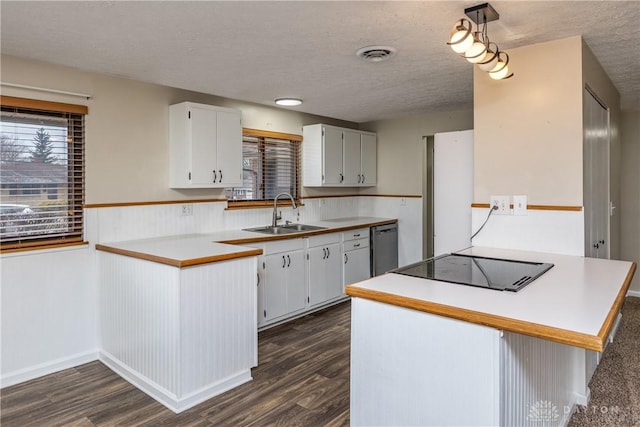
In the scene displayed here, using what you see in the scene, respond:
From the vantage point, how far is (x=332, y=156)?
4844 millimetres

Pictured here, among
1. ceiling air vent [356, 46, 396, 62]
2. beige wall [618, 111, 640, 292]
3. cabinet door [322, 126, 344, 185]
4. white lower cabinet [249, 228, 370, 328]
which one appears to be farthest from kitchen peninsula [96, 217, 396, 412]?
beige wall [618, 111, 640, 292]

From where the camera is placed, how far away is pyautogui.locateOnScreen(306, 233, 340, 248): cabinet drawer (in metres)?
4.04

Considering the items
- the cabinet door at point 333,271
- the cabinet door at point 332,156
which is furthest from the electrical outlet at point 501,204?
the cabinet door at point 332,156

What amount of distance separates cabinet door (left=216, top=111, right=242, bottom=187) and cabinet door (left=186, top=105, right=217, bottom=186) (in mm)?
65

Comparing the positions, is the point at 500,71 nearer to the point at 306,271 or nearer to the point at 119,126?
the point at 306,271

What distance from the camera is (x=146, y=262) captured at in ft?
8.57

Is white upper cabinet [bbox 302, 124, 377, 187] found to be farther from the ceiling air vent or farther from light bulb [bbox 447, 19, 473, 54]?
light bulb [bbox 447, 19, 473, 54]

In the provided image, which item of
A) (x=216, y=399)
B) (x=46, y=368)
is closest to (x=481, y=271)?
(x=216, y=399)

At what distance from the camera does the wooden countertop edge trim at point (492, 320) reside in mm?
1184

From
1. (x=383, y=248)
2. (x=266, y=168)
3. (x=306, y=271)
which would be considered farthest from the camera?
(x=383, y=248)

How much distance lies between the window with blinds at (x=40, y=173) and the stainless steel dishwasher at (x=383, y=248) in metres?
3.06

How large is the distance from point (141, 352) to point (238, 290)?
0.74 metres

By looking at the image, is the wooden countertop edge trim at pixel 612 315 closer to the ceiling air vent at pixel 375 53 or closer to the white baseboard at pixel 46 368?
the ceiling air vent at pixel 375 53

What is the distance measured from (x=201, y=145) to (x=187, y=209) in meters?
0.60
